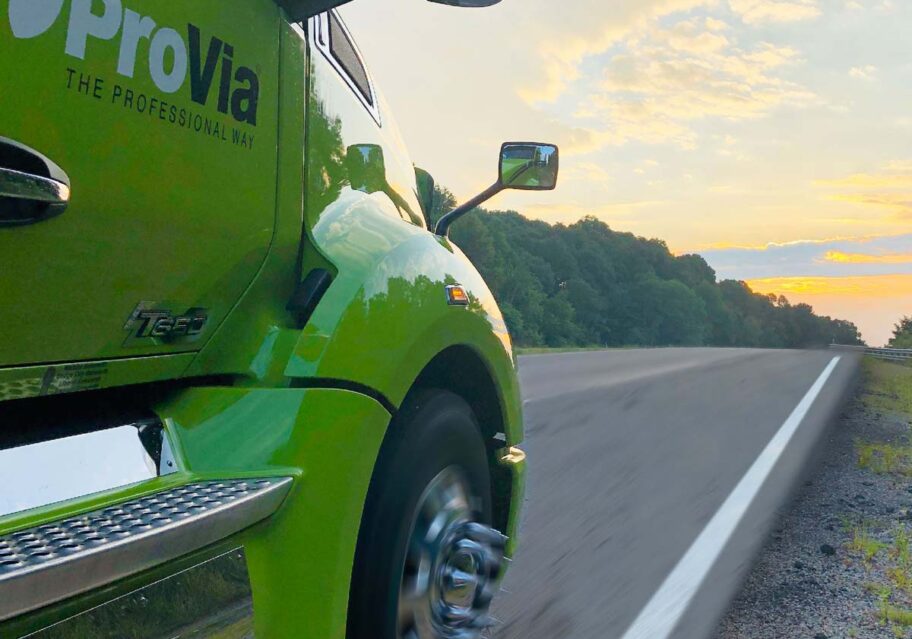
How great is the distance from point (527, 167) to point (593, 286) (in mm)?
95900

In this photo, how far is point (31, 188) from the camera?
1289 mm

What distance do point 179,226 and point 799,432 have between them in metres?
8.34

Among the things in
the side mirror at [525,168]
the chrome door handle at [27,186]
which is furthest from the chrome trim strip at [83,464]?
the side mirror at [525,168]

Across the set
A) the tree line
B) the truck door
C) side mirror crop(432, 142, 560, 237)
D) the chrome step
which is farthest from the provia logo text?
the tree line

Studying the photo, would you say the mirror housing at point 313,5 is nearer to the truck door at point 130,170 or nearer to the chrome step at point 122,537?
the truck door at point 130,170

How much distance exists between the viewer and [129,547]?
1.30m

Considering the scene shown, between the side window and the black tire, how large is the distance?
3.13 ft

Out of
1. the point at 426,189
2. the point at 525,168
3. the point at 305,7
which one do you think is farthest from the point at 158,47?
the point at 426,189

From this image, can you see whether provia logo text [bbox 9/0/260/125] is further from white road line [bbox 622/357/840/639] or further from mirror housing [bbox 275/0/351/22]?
white road line [bbox 622/357/840/639]

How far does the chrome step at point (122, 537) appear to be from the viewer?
3.81ft

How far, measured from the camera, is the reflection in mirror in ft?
10.4

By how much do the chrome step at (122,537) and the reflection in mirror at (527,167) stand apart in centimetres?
184

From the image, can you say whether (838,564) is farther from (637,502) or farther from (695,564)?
(637,502)

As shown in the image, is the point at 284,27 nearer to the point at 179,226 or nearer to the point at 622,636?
the point at 179,226
